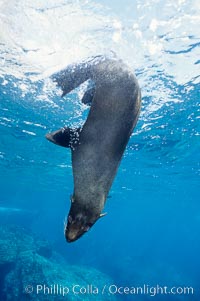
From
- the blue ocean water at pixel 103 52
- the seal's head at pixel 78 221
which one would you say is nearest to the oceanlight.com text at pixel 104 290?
the blue ocean water at pixel 103 52

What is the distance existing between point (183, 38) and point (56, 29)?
174 inches

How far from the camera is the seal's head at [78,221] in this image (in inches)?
88.0

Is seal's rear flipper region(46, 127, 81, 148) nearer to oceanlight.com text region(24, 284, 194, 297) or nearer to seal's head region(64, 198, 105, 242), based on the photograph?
seal's head region(64, 198, 105, 242)

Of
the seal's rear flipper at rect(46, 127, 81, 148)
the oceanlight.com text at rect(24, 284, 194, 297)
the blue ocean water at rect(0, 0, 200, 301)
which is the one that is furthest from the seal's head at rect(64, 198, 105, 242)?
the oceanlight.com text at rect(24, 284, 194, 297)

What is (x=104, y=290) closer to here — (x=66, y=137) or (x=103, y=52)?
(x=103, y=52)

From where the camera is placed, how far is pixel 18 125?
20031 mm

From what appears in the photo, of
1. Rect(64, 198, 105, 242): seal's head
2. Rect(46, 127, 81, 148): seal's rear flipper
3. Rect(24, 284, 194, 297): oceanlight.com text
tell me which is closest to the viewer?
Rect(64, 198, 105, 242): seal's head

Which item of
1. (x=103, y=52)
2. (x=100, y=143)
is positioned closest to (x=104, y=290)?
(x=103, y=52)

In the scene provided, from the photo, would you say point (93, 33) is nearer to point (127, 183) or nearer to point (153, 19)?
point (153, 19)

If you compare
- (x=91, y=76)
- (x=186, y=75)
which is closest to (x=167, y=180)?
(x=186, y=75)

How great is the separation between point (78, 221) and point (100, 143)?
69 centimetres

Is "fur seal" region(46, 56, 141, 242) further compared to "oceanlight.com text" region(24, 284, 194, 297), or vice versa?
"oceanlight.com text" region(24, 284, 194, 297)

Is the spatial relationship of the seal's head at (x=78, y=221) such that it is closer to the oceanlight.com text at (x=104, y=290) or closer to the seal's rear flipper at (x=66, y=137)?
the seal's rear flipper at (x=66, y=137)

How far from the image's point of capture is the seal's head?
7.33ft
